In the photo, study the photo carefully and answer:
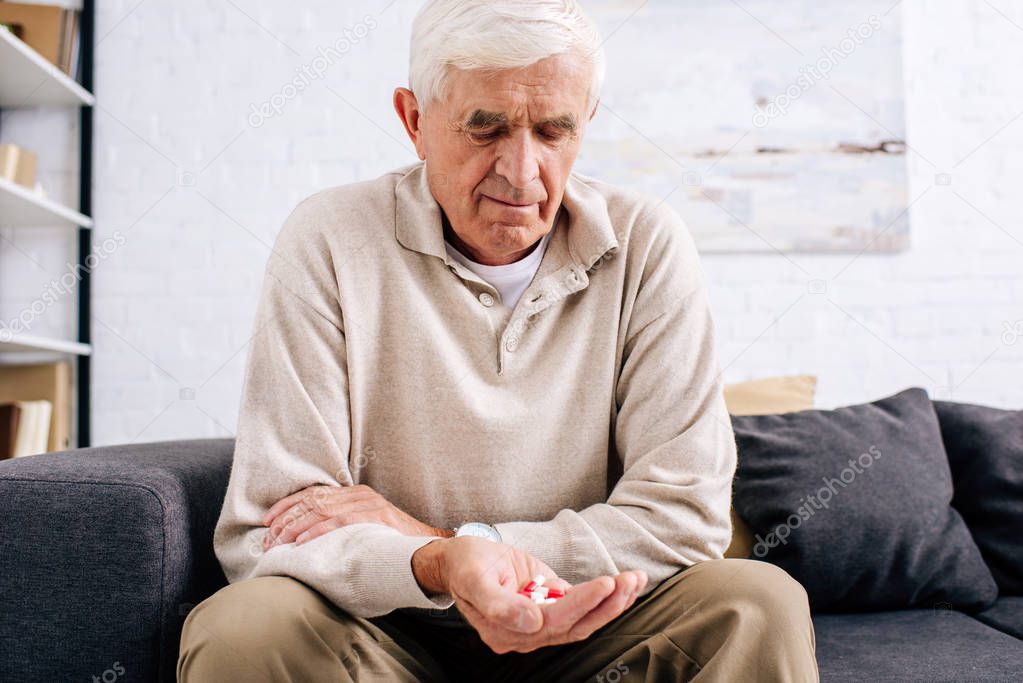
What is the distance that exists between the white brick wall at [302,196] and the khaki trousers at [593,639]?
4.37ft

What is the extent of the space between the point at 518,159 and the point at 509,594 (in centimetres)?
57

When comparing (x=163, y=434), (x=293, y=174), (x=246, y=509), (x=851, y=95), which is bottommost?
(x=163, y=434)

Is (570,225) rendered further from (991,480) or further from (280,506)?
(991,480)

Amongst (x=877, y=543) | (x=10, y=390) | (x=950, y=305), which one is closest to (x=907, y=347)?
(x=950, y=305)

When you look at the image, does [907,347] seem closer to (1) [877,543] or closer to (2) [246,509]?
(1) [877,543]

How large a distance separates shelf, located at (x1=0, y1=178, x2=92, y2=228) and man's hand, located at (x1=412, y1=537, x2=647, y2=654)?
159 cm

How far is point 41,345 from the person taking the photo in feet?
6.73

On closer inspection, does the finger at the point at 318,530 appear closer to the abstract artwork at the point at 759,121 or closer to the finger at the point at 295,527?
the finger at the point at 295,527

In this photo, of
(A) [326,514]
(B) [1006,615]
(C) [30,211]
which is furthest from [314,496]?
(C) [30,211]

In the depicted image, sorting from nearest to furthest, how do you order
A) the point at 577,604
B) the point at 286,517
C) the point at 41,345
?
the point at 577,604 < the point at 286,517 < the point at 41,345

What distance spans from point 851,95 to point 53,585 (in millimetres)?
2094

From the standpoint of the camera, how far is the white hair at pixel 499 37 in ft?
3.68

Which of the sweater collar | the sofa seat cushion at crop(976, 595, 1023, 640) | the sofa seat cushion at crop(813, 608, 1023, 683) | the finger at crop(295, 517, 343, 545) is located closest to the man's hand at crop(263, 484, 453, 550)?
the finger at crop(295, 517, 343, 545)

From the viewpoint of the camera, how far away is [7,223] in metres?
2.30
